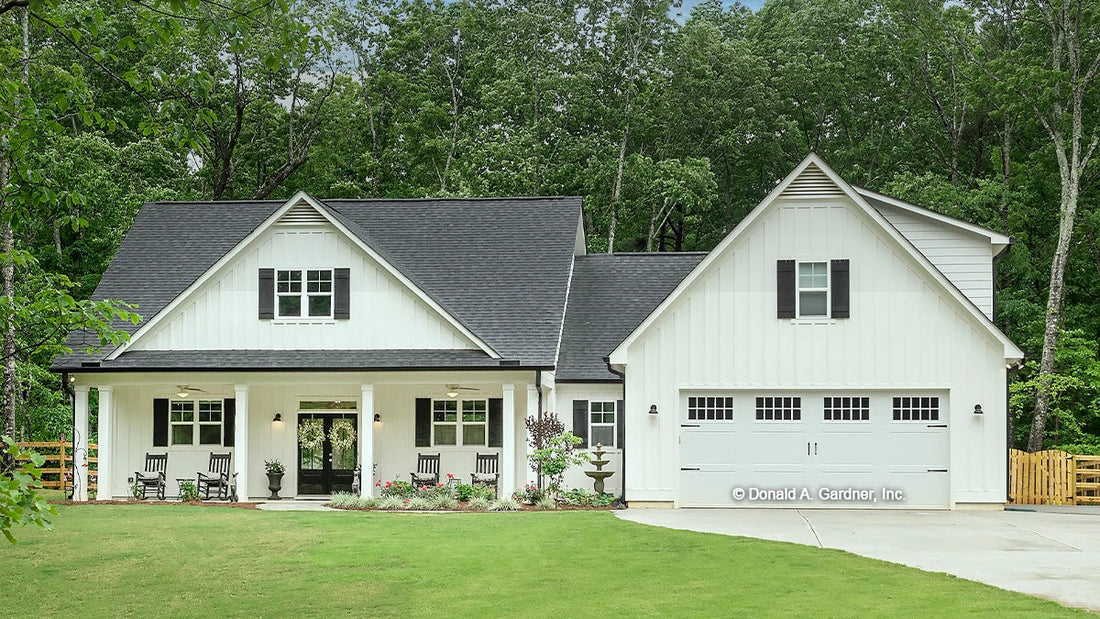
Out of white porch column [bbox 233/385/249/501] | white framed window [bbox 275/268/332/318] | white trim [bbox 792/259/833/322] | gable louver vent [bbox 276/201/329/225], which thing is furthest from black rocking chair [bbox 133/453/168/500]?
white trim [bbox 792/259/833/322]

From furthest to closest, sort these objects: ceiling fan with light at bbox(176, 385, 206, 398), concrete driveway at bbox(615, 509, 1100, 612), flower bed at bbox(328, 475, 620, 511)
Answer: ceiling fan with light at bbox(176, 385, 206, 398)
flower bed at bbox(328, 475, 620, 511)
concrete driveway at bbox(615, 509, 1100, 612)

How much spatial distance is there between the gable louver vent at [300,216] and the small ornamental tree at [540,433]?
5.77 metres

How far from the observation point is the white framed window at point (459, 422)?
977 inches

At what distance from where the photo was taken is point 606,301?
26859 millimetres

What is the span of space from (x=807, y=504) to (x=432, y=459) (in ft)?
24.5

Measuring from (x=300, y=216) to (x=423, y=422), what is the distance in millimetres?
4834

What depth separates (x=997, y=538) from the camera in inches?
667

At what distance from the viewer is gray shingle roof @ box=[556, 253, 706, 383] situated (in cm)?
2477

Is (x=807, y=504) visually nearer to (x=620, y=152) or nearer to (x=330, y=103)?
(x=620, y=152)

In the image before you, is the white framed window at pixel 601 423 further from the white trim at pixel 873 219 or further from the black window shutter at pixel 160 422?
Result: the black window shutter at pixel 160 422

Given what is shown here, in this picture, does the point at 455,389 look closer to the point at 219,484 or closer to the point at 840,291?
the point at 219,484

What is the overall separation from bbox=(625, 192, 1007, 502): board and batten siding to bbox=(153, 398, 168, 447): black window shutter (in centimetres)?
976

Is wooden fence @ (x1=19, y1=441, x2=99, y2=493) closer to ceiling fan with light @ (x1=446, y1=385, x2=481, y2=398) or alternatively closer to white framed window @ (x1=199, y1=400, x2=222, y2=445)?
white framed window @ (x1=199, y1=400, x2=222, y2=445)

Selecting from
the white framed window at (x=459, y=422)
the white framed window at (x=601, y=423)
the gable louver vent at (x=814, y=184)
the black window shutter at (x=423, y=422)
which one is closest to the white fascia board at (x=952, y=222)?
the gable louver vent at (x=814, y=184)
